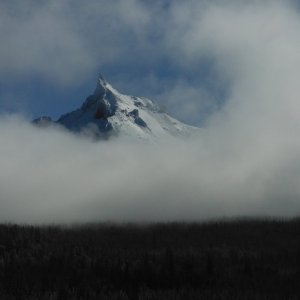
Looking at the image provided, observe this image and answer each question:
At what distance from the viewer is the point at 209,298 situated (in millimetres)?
199250

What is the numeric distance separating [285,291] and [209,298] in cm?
2450

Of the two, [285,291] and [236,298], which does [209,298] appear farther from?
[285,291]

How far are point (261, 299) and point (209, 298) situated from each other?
20131 millimetres

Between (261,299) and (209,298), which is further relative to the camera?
(209,298)

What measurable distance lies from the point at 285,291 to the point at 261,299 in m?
16.7

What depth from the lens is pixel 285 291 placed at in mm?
198625

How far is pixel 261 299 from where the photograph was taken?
185 m

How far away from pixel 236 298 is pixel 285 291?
56.0ft

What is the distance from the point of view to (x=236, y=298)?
194000 millimetres

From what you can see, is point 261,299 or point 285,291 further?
point 285,291

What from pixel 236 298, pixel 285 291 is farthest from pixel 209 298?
pixel 285 291
